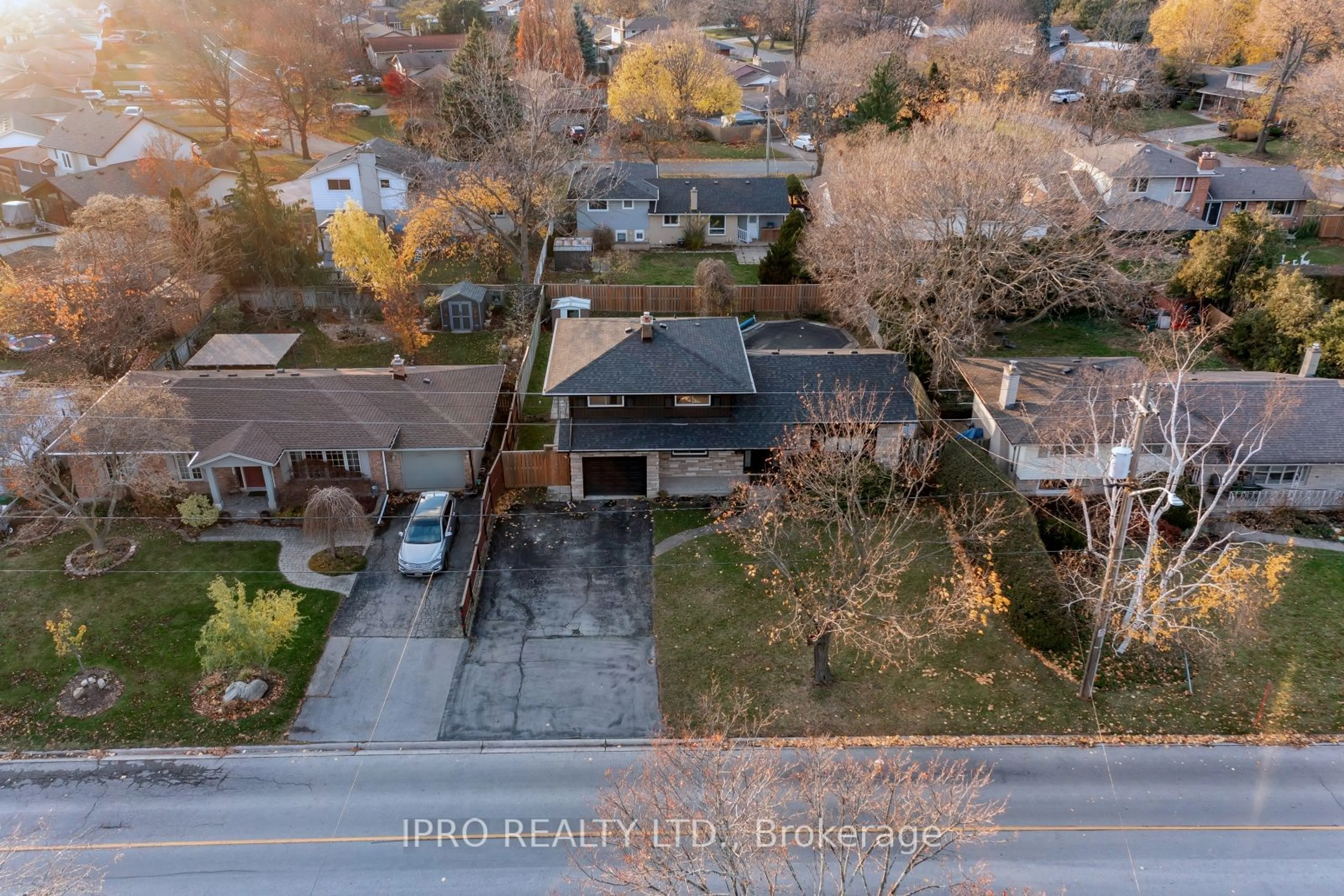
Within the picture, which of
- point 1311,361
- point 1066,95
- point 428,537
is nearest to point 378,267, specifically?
point 428,537

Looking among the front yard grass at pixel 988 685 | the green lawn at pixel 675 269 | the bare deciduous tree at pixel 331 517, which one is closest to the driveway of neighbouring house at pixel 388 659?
the bare deciduous tree at pixel 331 517

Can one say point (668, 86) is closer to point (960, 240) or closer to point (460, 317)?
point (460, 317)

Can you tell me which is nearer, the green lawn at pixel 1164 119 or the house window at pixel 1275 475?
the house window at pixel 1275 475

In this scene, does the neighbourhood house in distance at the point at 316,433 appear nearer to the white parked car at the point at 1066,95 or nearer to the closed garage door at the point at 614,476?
the closed garage door at the point at 614,476

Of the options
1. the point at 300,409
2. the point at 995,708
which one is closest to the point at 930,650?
the point at 995,708

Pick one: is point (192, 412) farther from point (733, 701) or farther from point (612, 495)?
point (733, 701)

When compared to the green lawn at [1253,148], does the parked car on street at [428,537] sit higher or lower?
lower
